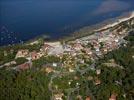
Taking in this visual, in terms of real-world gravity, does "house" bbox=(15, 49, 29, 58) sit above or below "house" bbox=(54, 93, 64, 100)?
above

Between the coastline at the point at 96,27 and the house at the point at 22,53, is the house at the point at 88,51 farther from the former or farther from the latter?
the house at the point at 22,53

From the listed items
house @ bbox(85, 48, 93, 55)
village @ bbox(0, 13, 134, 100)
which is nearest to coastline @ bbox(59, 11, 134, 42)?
village @ bbox(0, 13, 134, 100)

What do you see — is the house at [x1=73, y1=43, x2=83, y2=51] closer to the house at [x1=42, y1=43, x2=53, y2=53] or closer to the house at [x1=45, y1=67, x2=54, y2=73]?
the house at [x1=42, y1=43, x2=53, y2=53]

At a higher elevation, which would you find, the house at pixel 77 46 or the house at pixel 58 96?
the house at pixel 77 46

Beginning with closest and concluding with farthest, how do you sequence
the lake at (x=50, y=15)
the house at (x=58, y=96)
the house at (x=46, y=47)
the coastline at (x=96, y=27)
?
1. the house at (x=58, y=96)
2. the house at (x=46, y=47)
3. the coastline at (x=96, y=27)
4. the lake at (x=50, y=15)

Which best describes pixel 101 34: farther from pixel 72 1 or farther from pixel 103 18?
pixel 72 1

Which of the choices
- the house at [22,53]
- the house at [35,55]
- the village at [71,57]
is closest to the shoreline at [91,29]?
the village at [71,57]

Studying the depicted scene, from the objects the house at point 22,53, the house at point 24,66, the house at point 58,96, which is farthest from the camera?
the house at point 22,53

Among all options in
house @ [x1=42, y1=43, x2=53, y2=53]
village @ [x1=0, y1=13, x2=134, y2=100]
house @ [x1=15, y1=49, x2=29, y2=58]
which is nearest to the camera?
village @ [x1=0, y1=13, x2=134, y2=100]
